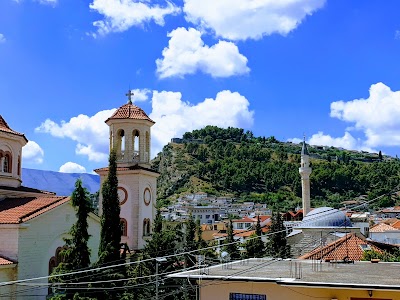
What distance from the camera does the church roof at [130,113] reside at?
3011cm

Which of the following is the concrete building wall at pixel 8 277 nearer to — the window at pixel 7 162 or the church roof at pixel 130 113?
the window at pixel 7 162

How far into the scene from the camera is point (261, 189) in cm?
15025

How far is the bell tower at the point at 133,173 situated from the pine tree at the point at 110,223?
21.3ft

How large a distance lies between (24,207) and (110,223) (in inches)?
178

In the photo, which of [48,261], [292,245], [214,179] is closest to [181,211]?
[214,179]

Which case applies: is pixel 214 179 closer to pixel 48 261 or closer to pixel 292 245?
pixel 292 245

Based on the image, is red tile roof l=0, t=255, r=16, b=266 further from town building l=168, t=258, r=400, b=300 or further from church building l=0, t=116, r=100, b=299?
town building l=168, t=258, r=400, b=300

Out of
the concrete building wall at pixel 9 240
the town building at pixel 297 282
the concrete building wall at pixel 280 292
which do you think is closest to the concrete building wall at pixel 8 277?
the concrete building wall at pixel 9 240

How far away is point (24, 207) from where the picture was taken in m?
23.4

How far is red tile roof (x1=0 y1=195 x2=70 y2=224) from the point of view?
2186 centimetres

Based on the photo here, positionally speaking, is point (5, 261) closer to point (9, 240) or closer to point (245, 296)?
point (9, 240)

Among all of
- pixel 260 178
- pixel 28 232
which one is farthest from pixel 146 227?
pixel 260 178

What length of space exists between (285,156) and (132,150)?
142459 millimetres

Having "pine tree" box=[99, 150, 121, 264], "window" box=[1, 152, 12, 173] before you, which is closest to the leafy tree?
"pine tree" box=[99, 150, 121, 264]
